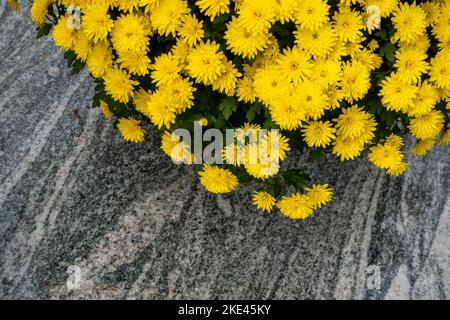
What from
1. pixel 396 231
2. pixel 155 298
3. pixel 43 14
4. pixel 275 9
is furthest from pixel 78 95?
pixel 396 231

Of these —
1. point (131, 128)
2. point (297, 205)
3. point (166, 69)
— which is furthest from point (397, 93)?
point (131, 128)

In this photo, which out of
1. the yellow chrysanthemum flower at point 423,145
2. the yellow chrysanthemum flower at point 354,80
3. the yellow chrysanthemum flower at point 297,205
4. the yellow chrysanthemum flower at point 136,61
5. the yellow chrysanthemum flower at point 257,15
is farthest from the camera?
the yellow chrysanthemum flower at point 423,145

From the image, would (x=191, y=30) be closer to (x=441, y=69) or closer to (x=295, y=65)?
(x=295, y=65)

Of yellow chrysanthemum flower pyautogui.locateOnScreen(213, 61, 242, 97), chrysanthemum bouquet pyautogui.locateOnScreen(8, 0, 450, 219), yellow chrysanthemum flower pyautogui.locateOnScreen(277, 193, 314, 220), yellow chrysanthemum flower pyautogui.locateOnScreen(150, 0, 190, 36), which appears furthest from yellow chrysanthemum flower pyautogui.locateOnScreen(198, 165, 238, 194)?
yellow chrysanthemum flower pyautogui.locateOnScreen(150, 0, 190, 36)

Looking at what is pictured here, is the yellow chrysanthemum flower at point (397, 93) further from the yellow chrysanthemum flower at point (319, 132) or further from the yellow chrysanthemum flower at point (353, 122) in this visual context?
the yellow chrysanthemum flower at point (319, 132)

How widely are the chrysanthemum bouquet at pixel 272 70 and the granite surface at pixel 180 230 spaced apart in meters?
0.47

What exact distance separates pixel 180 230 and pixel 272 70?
1007 millimetres

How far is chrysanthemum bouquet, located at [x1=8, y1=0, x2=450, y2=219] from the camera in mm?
1962

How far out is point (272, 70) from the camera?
1.98 metres

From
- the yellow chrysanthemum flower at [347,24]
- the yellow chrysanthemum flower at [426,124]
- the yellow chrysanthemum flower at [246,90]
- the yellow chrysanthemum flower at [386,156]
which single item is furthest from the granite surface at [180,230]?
the yellow chrysanthemum flower at [347,24]

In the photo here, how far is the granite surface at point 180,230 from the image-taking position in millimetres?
2529

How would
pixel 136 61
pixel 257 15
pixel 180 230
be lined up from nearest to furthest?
pixel 257 15
pixel 136 61
pixel 180 230

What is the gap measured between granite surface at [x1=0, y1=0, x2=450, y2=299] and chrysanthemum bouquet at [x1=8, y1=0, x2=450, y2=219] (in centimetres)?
47

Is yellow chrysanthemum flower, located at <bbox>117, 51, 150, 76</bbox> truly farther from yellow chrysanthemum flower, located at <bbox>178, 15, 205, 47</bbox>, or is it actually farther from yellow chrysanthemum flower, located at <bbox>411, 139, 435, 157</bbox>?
yellow chrysanthemum flower, located at <bbox>411, 139, 435, 157</bbox>
